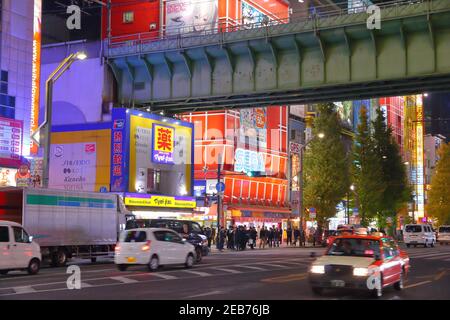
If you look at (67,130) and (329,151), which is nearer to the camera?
(67,130)

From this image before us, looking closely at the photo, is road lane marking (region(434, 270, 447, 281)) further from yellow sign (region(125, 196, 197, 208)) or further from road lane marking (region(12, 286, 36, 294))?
yellow sign (region(125, 196, 197, 208))

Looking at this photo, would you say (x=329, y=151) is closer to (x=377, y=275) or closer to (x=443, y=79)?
(x=443, y=79)

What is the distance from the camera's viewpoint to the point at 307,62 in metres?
34.8

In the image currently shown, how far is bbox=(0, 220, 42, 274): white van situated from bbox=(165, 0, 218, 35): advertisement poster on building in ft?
118

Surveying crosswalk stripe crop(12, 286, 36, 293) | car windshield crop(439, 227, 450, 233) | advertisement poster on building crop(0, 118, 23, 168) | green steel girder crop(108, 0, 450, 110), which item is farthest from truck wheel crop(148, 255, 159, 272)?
car windshield crop(439, 227, 450, 233)

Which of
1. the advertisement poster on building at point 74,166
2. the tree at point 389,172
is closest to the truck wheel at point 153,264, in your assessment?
the advertisement poster on building at point 74,166

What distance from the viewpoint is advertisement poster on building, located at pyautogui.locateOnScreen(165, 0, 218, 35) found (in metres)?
56.7

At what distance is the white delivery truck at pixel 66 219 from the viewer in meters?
26.9

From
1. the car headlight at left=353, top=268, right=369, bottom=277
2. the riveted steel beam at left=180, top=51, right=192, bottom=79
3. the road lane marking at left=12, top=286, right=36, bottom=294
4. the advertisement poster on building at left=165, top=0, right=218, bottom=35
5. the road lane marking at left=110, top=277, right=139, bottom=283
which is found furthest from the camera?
the advertisement poster on building at left=165, top=0, right=218, bottom=35

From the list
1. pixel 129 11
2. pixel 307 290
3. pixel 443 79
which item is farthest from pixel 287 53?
pixel 129 11

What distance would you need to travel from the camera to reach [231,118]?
59188mm

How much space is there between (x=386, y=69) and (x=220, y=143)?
2734 cm

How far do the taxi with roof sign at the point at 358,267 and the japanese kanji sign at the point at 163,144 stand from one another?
95.9 feet

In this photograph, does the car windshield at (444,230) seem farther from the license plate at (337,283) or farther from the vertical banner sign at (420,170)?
the license plate at (337,283)
